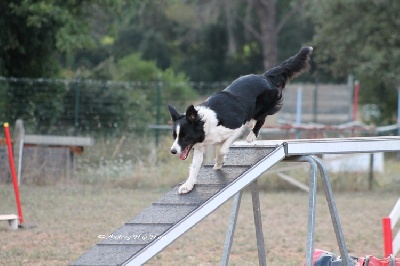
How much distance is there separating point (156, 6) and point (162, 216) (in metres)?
38.6

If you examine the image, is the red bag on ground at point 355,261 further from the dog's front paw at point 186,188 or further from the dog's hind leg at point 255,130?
the dog's front paw at point 186,188

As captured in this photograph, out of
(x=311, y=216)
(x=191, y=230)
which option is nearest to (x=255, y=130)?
(x=311, y=216)

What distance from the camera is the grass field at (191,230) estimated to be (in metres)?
9.40

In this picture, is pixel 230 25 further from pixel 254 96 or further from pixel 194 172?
pixel 194 172

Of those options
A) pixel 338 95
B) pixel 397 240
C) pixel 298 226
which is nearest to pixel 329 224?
pixel 298 226

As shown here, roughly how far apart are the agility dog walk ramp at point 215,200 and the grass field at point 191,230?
239 centimetres

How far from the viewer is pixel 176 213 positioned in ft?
20.1

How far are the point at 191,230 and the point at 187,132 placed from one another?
532 cm

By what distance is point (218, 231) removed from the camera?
11500mm

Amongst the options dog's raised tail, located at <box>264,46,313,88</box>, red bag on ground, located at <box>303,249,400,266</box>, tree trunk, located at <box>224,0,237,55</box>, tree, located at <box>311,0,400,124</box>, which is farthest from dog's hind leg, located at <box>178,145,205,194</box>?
tree trunk, located at <box>224,0,237,55</box>

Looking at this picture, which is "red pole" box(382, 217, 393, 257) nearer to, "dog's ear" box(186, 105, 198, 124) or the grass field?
"dog's ear" box(186, 105, 198, 124)

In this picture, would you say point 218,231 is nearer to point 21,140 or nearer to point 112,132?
point 21,140

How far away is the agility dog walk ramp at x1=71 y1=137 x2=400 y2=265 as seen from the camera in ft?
19.1

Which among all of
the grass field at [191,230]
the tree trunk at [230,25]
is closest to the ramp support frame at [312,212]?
the grass field at [191,230]
